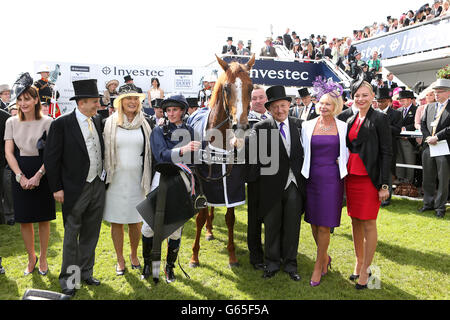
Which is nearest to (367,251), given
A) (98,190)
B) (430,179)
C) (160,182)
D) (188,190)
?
(188,190)

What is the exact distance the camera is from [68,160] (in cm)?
329

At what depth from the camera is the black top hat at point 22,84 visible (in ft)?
11.2

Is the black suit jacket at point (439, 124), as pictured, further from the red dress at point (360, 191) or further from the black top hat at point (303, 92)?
the red dress at point (360, 191)

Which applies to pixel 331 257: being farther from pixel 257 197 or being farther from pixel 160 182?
pixel 160 182

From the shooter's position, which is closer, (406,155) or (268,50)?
(406,155)

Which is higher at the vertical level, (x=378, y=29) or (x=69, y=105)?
(x=378, y=29)

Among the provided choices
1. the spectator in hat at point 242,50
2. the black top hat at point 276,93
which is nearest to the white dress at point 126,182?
the black top hat at point 276,93

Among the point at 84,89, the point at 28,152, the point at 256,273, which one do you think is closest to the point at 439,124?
the point at 256,273

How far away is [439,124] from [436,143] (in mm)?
371

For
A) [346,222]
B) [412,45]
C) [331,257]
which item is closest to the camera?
[331,257]

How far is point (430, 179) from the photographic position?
6.48 m

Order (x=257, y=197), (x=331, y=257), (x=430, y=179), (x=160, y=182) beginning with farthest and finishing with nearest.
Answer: (x=430, y=179) → (x=331, y=257) → (x=257, y=197) → (x=160, y=182)

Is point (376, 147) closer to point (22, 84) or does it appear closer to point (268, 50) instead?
point (22, 84)

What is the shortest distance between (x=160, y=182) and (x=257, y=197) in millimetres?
1188
